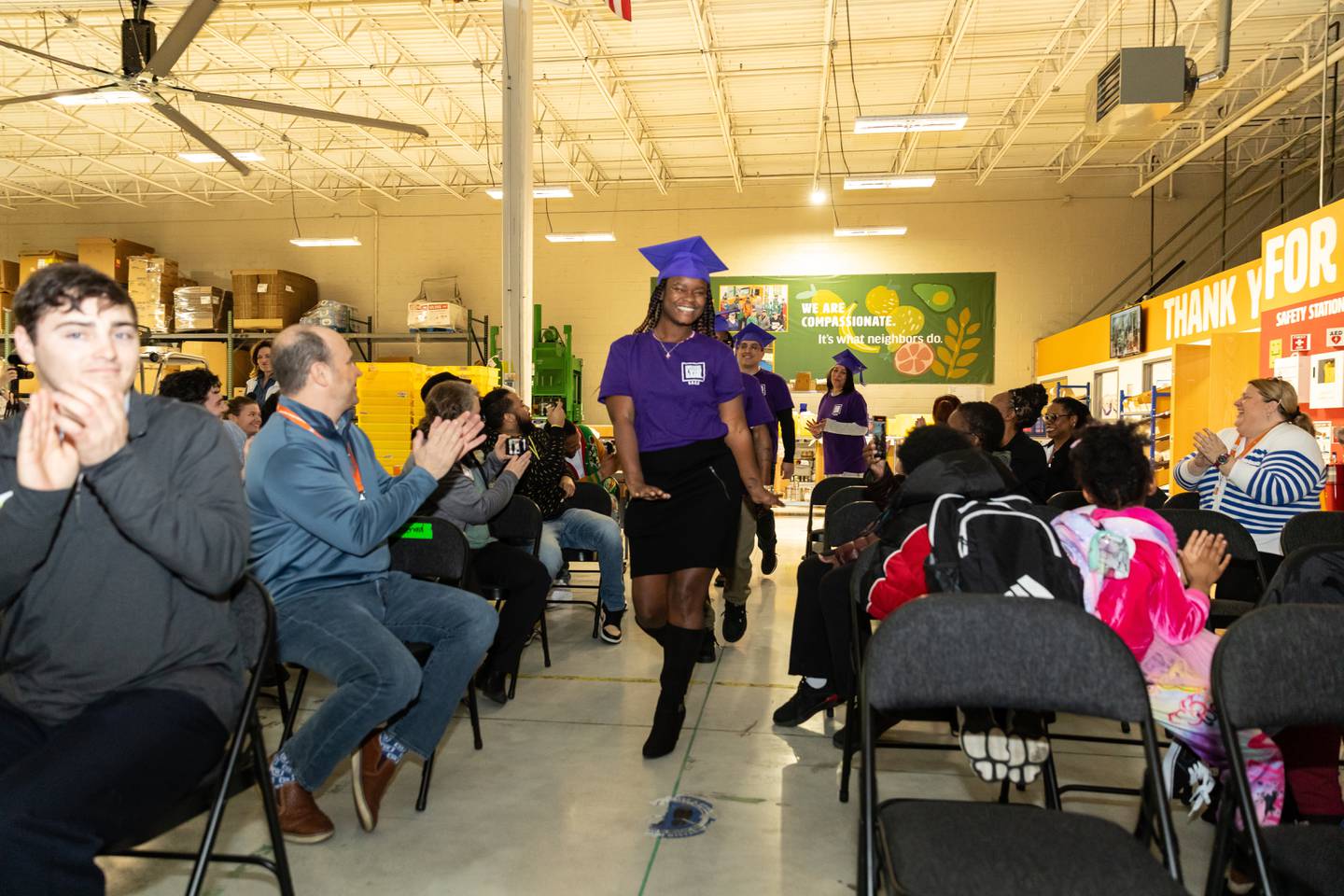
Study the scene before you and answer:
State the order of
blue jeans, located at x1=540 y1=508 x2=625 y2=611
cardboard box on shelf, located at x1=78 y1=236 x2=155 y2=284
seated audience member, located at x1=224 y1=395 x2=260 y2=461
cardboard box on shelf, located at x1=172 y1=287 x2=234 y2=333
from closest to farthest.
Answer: blue jeans, located at x1=540 y1=508 x2=625 y2=611
seated audience member, located at x1=224 y1=395 x2=260 y2=461
cardboard box on shelf, located at x1=78 y1=236 x2=155 y2=284
cardboard box on shelf, located at x1=172 y1=287 x2=234 y2=333

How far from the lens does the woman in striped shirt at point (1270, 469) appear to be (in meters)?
3.57

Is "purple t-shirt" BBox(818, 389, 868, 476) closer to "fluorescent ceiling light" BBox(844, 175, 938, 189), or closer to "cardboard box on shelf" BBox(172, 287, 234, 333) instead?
"fluorescent ceiling light" BBox(844, 175, 938, 189)

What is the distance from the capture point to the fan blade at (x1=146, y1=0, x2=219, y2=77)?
5375mm

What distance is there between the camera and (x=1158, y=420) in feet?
33.9

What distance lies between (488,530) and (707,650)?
1.15m

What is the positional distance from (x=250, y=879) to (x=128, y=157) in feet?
49.4

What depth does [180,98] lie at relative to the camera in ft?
39.3

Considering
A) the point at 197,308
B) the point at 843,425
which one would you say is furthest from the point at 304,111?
the point at 197,308

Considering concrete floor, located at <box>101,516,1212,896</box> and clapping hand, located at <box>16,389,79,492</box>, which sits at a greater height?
clapping hand, located at <box>16,389,79,492</box>

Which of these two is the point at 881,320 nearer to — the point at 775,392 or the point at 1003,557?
the point at 775,392

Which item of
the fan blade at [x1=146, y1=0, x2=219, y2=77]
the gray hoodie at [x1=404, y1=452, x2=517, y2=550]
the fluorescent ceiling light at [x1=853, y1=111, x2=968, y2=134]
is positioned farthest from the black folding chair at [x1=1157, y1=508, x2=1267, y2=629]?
the fluorescent ceiling light at [x1=853, y1=111, x2=968, y2=134]

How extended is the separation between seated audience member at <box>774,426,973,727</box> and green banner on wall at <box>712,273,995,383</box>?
11.2 meters

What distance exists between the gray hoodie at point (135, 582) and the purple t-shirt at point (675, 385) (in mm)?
1611

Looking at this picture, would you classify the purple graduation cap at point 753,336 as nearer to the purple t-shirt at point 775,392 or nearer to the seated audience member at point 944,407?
the purple t-shirt at point 775,392
